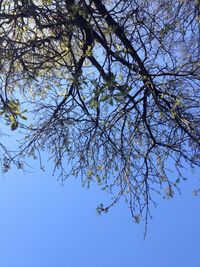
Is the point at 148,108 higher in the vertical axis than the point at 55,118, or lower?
higher

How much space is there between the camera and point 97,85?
18.8ft

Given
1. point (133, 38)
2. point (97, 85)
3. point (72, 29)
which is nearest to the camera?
point (97, 85)

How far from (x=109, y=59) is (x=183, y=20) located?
11.0ft

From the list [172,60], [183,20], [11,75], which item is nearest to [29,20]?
[11,75]

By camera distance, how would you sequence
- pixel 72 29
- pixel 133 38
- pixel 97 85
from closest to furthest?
pixel 97 85, pixel 72 29, pixel 133 38

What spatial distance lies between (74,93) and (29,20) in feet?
3.97

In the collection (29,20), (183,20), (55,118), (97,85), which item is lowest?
(97,85)

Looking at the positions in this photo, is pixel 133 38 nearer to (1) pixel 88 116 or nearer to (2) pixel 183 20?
(1) pixel 88 116

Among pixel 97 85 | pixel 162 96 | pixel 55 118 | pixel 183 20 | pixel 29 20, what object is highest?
pixel 183 20

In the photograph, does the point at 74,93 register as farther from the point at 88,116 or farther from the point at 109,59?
the point at 109,59

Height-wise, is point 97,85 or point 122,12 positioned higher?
point 122,12

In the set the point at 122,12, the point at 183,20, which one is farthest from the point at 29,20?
the point at 183,20

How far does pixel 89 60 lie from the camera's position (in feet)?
26.7

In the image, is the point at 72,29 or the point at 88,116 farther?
the point at 88,116
